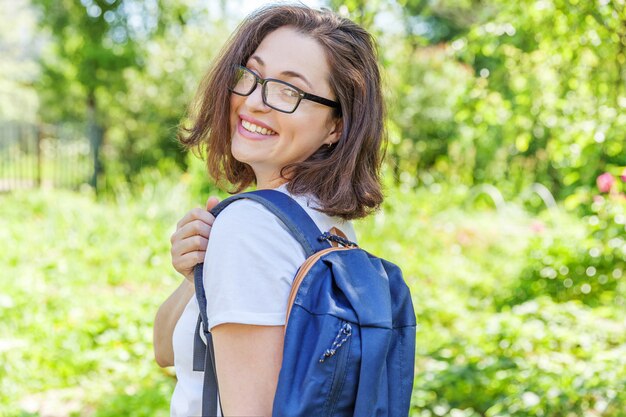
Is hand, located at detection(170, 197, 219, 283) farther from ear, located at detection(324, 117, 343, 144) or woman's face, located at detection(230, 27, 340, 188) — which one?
ear, located at detection(324, 117, 343, 144)

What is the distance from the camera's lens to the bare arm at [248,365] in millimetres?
1085

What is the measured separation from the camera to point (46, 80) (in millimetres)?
13477

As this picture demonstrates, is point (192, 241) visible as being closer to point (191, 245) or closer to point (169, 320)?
point (191, 245)

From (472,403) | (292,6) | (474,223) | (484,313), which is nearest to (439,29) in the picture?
(474,223)

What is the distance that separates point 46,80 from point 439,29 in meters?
14.7

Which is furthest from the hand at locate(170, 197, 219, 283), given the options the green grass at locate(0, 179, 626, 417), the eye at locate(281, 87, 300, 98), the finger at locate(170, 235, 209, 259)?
the green grass at locate(0, 179, 626, 417)

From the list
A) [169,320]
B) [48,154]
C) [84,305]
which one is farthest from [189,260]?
[48,154]

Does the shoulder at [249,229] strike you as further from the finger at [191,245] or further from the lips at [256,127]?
the lips at [256,127]

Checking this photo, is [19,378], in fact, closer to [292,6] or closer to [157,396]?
[157,396]

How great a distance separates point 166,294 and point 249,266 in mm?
4429

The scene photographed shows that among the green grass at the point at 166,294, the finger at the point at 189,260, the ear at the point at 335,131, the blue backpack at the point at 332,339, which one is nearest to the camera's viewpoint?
the blue backpack at the point at 332,339

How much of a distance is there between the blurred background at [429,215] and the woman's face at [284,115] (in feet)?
1.69

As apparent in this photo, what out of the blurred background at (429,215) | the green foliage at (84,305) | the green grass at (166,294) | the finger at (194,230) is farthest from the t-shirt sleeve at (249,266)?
the green foliage at (84,305)

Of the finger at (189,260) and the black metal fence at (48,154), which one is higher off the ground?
the finger at (189,260)
